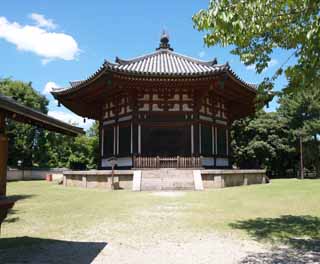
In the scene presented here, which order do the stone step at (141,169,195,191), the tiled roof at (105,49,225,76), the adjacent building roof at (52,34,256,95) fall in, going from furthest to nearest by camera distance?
the tiled roof at (105,49,225,76)
the adjacent building roof at (52,34,256,95)
the stone step at (141,169,195,191)

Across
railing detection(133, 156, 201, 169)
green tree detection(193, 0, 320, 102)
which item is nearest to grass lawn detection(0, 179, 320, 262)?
green tree detection(193, 0, 320, 102)

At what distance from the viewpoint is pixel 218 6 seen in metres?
4.45

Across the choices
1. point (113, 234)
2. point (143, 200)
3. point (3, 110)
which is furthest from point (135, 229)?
point (143, 200)

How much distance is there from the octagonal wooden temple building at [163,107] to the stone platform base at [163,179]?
3.22ft

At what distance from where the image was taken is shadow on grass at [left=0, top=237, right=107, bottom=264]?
17.1 ft

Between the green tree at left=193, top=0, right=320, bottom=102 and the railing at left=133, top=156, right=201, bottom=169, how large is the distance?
38.5 feet

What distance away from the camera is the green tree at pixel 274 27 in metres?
4.41

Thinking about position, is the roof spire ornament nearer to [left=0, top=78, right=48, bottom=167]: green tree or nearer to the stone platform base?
the stone platform base

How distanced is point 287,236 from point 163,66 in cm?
1505

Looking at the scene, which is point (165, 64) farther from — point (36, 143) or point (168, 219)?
point (36, 143)

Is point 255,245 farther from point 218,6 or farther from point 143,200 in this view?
point 143,200

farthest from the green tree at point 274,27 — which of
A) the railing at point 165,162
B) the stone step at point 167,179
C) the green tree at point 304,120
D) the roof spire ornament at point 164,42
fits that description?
the green tree at point 304,120

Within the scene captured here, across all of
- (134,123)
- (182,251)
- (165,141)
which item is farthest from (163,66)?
(182,251)

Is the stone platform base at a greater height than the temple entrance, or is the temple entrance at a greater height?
the temple entrance
